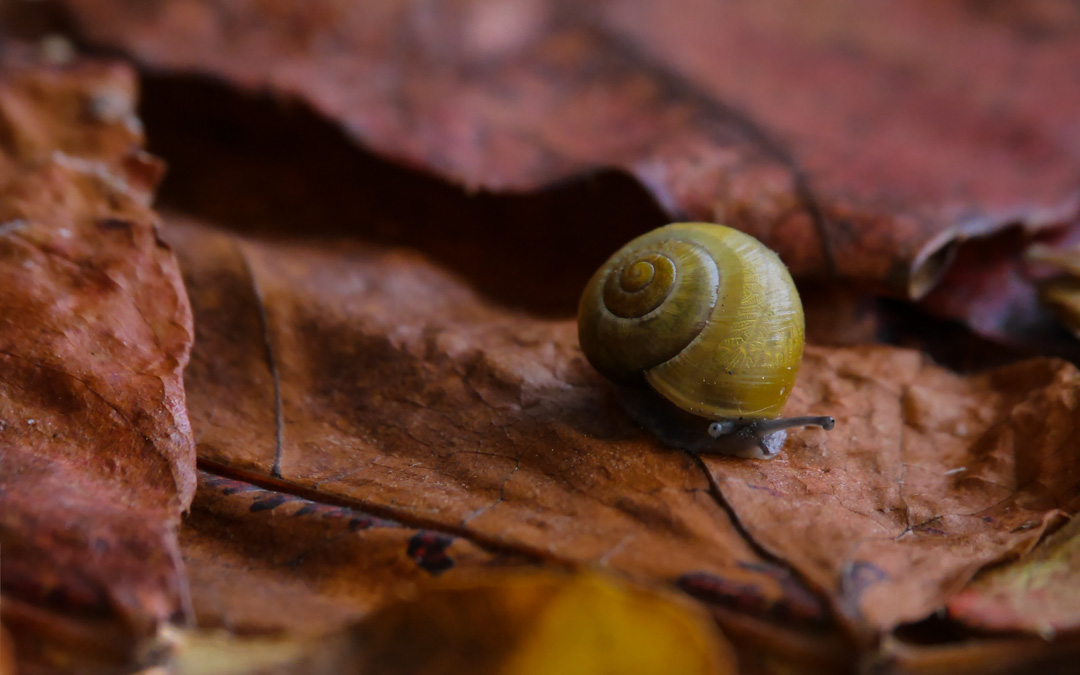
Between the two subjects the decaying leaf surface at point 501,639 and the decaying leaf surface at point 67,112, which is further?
the decaying leaf surface at point 67,112

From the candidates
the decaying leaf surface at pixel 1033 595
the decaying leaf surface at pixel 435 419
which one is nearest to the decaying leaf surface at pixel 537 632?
the decaying leaf surface at pixel 435 419

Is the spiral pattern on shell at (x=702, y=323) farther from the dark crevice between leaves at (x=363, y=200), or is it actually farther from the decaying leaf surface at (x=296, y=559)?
the decaying leaf surface at (x=296, y=559)

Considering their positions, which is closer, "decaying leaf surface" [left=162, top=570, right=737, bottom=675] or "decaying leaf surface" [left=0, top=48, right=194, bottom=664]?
"decaying leaf surface" [left=162, top=570, right=737, bottom=675]

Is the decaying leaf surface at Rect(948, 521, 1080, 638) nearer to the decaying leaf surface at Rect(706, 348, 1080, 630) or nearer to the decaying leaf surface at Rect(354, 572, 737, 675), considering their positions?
the decaying leaf surface at Rect(706, 348, 1080, 630)

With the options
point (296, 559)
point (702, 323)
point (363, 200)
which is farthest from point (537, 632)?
point (363, 200)

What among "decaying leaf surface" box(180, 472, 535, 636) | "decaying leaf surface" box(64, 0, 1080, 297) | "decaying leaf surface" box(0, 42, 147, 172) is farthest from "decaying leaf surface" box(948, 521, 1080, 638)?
"decaying leaf surface" box(0, 42, 147, 172)

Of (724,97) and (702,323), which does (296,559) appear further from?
(724,97)

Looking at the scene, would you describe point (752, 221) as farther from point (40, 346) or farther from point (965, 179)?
point (40, 346)
